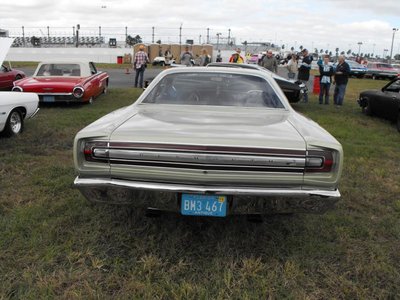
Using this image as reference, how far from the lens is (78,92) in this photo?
31.3ft

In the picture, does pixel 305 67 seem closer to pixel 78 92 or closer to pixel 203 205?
pixel 78 92

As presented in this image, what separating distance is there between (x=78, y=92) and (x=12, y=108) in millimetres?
3318

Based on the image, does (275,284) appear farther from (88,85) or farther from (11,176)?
(88,85)

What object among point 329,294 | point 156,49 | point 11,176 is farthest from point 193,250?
point 156,49

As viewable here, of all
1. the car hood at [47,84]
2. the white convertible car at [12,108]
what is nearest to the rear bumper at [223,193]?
the white convertible car at [12,108]

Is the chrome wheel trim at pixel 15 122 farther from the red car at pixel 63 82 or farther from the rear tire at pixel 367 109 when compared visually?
the rear tire at pixel 367 109

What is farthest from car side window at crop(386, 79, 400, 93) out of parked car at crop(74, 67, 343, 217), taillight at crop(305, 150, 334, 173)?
taillight at crop(305, 150, 334, 173)

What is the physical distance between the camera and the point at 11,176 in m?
4.69

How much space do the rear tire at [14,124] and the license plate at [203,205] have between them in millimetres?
4685

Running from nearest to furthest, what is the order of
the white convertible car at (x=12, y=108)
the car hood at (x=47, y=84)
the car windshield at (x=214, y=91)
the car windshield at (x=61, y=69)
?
the car windshield at (x=214, y=91) < the white convertible car at (x=12, y=108) < the car hood at (x=47, y=84) < the car windshield at (x=61, y=69)

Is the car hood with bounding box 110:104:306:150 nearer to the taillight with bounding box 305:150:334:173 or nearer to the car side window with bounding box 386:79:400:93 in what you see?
the taillight with bounding box 305:150:334:173

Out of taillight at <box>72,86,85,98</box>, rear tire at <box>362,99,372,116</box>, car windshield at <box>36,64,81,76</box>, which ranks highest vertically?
car windshield at <box>36,64,81,76</box>

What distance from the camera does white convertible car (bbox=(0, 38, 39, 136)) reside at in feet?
20.0

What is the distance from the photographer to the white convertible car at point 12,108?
6.09 meters
